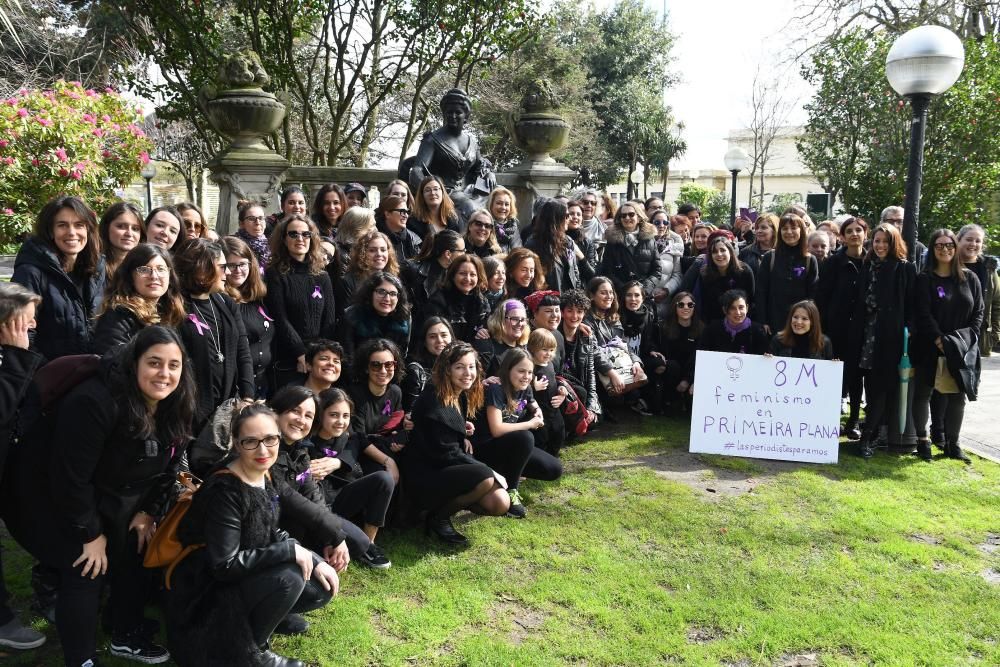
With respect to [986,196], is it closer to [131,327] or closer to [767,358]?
[767,358]

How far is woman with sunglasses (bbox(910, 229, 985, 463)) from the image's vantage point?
6.22 metres

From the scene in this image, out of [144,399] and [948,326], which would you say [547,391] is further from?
[948,326]

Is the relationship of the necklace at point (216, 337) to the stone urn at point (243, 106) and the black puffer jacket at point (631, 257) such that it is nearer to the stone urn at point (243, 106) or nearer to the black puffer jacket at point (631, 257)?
the black puffer jacket at point (631, 257)

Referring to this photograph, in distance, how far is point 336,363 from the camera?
4461mm

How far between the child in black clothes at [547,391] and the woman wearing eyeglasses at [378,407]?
1.25 metres

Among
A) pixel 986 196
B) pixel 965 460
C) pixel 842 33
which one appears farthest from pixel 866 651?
pixel 842 33

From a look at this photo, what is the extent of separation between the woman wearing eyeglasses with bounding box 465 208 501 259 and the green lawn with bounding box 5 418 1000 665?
1970mm

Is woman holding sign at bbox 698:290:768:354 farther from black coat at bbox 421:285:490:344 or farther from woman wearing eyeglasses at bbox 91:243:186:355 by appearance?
woman wearing eyeglasses at bbox 91:243:186:355

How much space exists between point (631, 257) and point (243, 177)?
4403mm

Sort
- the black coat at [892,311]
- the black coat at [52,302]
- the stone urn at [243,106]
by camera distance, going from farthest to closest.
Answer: the stone urn at [243,106] → the black coat at [892,311] → the black coat at [52,302]

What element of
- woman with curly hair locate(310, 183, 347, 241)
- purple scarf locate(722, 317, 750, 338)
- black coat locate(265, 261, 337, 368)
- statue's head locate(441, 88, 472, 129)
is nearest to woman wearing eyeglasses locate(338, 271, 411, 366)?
black coat locate(265, 261, 337, 368)

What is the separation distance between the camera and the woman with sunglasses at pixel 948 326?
6223mm

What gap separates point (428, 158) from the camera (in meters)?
8.04

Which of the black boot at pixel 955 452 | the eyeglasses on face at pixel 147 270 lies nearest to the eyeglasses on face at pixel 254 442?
the eyeglasses on face at pixel 147 270
